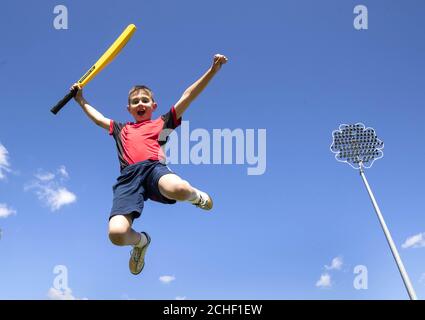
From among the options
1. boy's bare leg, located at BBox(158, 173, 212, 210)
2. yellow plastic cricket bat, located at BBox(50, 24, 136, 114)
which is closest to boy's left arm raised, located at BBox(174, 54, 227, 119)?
boy's bare leg, located at BBox(158, 173, 212, 210)

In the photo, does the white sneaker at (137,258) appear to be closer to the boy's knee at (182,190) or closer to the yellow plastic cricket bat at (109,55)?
the boy's knee at (182,190)

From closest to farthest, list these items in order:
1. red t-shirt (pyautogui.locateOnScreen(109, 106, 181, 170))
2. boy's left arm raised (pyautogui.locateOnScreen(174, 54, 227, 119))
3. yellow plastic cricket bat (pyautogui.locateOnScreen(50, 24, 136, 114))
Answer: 1. red t-shirt (pyautogui.locateOnScreen(109, 106, 181, 170))
2. boy's left arm raised (pyautogui.locateOnScreen(174, 54, 227, 119))
3. yellow plastic cricket bat (pyautogui.locateOnScreen(50, 24, 136, 114))

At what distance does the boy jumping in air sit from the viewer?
4312 millimetres

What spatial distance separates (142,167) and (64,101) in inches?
80.0

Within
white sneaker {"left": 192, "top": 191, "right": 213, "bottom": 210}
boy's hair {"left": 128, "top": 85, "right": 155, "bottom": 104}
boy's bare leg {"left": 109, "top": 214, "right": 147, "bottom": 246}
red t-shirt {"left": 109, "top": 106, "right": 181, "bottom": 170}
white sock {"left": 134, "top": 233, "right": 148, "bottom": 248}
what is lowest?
boy's bare leg {"left": 109, "top": 214, "right": 147, "bottom": 246}

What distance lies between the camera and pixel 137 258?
5.05m

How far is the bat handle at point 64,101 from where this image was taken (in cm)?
562

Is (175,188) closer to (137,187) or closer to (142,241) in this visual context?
(137,187)

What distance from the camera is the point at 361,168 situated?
20.8 m

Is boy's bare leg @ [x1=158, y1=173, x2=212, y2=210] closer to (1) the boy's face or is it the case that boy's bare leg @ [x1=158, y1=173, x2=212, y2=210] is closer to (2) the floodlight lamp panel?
(1) the boy's face

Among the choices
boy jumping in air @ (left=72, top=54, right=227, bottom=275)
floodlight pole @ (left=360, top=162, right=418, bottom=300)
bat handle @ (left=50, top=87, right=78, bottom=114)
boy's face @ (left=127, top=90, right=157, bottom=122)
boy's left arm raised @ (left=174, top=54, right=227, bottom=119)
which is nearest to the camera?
boy jumping in air @ (left=72, top=54, right=227, bottom=275)

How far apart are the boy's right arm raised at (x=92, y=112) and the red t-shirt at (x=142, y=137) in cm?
20
